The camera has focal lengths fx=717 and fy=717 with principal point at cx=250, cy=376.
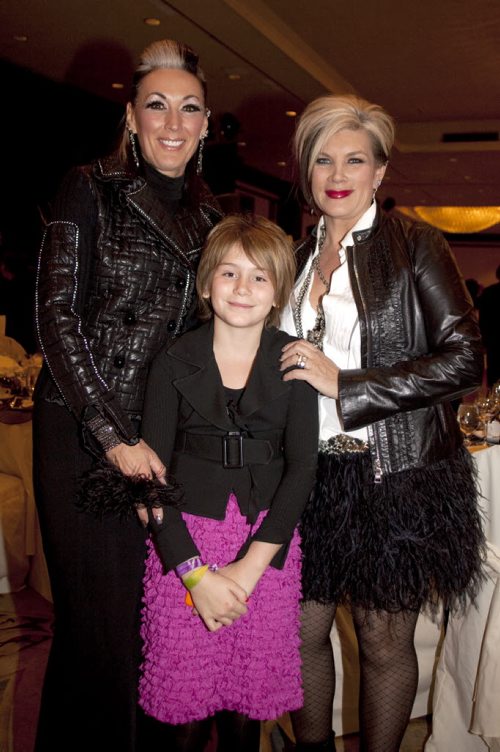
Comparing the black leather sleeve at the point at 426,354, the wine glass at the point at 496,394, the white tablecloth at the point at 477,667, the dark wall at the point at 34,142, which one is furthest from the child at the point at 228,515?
the dark wall at the point at 34,142

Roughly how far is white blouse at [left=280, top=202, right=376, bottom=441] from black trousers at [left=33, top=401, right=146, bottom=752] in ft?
1.81

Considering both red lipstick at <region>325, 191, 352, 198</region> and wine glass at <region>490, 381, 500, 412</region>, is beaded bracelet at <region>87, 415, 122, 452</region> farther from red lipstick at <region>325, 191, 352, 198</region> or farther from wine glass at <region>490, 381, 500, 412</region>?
wine glass at <region>490, 381, 500, 412</region>

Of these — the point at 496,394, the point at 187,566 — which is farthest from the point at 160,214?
the point at 496,394

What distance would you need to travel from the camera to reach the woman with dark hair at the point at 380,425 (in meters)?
1.74

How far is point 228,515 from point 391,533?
42cm

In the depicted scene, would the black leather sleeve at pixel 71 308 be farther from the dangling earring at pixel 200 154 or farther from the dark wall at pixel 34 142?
the dark wall at pixel 34 142

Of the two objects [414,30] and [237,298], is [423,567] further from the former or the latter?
[414,30]

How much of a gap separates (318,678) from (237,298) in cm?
106

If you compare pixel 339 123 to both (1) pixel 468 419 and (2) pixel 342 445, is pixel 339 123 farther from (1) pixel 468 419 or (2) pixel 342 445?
(1) pixel 468 419

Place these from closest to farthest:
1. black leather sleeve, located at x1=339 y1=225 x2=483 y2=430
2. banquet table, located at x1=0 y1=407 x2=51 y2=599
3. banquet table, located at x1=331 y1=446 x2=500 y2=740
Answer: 1. black leather sleeve, located at x1=339 y1=225 x2=483 y2=430
2. banquet table, located at x1=331 y1=446 x2=500 y2=740
3. banquet table, located at x1=0 y1=407 x2=51 y2=599

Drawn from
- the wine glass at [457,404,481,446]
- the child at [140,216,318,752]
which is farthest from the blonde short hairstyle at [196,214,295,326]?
the wine glass at [457,404,481,446]

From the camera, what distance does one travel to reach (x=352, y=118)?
183cm

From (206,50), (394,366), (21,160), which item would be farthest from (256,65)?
(394,366)

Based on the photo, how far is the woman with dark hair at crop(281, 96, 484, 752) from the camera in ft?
5.70
